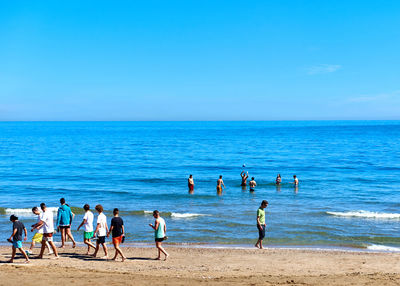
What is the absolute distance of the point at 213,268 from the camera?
40.1 ft

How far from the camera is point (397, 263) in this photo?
43.0 feet

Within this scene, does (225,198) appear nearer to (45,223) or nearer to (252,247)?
(252,247)

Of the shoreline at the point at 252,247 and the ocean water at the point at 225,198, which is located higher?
the shoreline at the point at 252,247

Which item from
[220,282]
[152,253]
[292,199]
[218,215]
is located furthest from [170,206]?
[220,282]

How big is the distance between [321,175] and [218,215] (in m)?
21.0

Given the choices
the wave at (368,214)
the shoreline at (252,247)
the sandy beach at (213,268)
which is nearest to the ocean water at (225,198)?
the wave at (368,214)

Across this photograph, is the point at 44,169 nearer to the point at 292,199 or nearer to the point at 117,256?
the point at 292,199

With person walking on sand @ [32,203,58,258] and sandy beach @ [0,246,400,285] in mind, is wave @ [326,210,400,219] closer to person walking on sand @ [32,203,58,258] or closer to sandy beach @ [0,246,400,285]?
sandy beach @ [0,246,400,285]

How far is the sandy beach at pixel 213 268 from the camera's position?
10273 mm

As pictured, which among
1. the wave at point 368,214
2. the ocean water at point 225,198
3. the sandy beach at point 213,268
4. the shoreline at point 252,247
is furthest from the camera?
the wave at point 368,214

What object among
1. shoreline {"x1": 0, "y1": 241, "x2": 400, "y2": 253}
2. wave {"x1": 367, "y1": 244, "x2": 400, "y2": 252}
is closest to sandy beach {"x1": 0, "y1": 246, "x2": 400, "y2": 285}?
shoreline {"x1": 0, "y1": 241, "x2": 400, "y2": 253}

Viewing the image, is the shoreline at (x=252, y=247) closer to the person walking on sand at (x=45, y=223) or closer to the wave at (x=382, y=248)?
the wave at (x=382, y=248)

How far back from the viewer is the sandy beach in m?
10.3

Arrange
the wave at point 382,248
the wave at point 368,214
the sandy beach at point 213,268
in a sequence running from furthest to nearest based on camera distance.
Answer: the wave at point 368,214 → the wave at point 382,248 → the sandy beach at point 213,268
